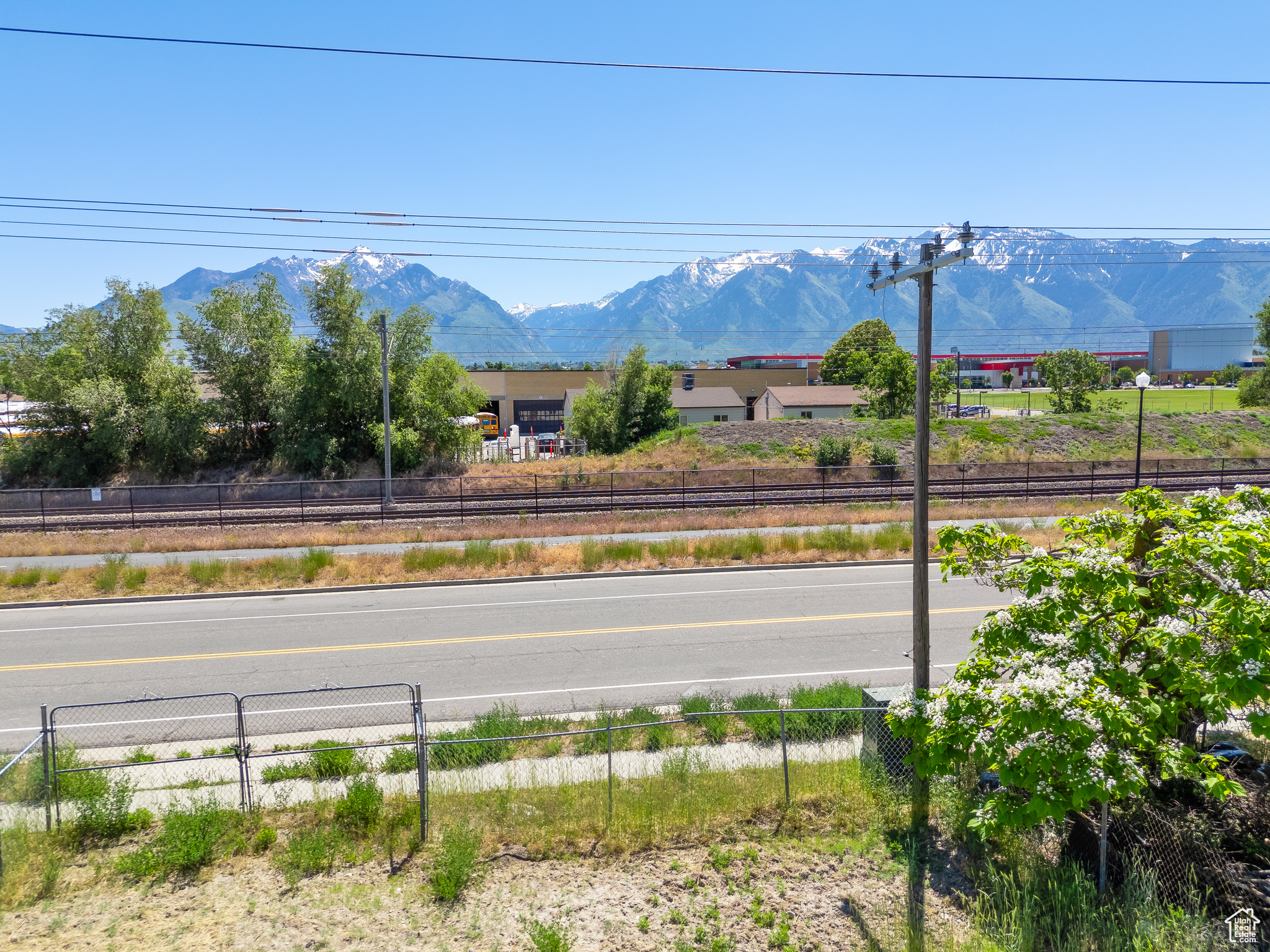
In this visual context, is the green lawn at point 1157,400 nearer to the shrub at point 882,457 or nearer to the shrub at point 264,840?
the shrub at point 882,457

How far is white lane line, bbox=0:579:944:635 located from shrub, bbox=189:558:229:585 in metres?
2.99

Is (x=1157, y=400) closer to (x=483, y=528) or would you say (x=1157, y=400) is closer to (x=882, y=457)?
(x=882, y=457)

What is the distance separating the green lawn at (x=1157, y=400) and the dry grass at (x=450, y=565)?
4628cm

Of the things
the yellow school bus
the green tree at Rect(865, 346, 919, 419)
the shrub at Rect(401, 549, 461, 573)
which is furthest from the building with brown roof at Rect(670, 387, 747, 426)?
the shrub at Rect(401, 549, 461, 573)

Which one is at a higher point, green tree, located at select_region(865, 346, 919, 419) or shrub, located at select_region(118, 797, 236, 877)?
green tree, located at select_region(865, 346, 919, 419)

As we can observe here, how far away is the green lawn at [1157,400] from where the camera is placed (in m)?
68.9

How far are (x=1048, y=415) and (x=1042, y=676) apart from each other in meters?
48.4

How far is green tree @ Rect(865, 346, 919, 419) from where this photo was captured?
51.2 metres

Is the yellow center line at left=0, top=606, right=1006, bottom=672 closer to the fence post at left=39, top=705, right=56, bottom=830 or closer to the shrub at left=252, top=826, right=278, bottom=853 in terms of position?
the fence post at left=39, top=705, right=56, bottom=830

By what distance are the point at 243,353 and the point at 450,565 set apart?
26.1 metres

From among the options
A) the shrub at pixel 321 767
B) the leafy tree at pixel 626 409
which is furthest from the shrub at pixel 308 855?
the leafy tree at pixel 626 409

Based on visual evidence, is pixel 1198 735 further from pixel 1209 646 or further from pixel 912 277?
pixel 912 277

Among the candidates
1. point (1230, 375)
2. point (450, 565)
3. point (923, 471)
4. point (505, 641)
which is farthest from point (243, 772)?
point (1230, 375)

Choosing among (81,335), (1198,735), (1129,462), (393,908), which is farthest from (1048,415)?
(81,335)
